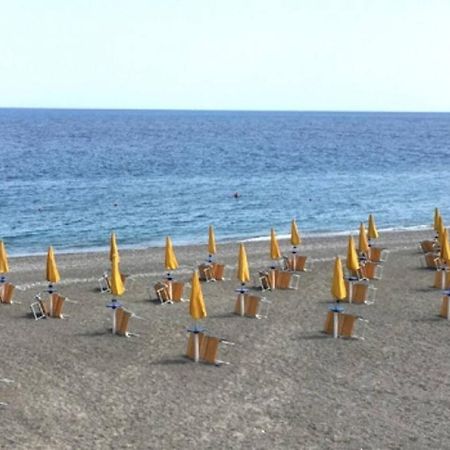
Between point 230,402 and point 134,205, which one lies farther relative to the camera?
point 134,205

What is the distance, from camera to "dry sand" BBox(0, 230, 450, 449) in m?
15.0

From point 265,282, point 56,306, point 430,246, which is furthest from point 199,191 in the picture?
point 56,306

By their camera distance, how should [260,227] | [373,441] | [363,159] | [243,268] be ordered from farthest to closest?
[363,159]
[260,227]
[243,268]
[373,441]

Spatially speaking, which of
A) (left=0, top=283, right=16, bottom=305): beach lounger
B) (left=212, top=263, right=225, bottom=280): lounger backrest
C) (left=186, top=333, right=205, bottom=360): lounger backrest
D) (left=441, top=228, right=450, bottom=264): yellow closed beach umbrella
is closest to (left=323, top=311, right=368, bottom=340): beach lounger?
(left=186, top=333, right=205, bottom=360): lounger backrest

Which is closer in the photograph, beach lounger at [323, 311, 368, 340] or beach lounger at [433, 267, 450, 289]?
beach lounger at [323, 311, 368, 340]

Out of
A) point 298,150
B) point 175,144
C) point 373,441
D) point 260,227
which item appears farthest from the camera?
point 175,144

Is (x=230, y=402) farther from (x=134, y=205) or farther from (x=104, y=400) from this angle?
(x=134, y=205)

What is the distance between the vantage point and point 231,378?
17984 mm

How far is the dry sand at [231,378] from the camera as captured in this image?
15.0 m

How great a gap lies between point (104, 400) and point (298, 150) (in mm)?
103092

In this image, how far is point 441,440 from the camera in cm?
1477

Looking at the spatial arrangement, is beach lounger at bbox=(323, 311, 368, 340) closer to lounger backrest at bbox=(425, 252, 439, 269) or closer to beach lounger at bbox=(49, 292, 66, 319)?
beach lounger at bbox=(49, 292, 66, 319)

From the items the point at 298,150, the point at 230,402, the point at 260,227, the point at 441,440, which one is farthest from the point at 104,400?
the point at 298,150

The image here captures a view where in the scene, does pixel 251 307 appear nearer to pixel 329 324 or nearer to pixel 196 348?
pixel 329 324
